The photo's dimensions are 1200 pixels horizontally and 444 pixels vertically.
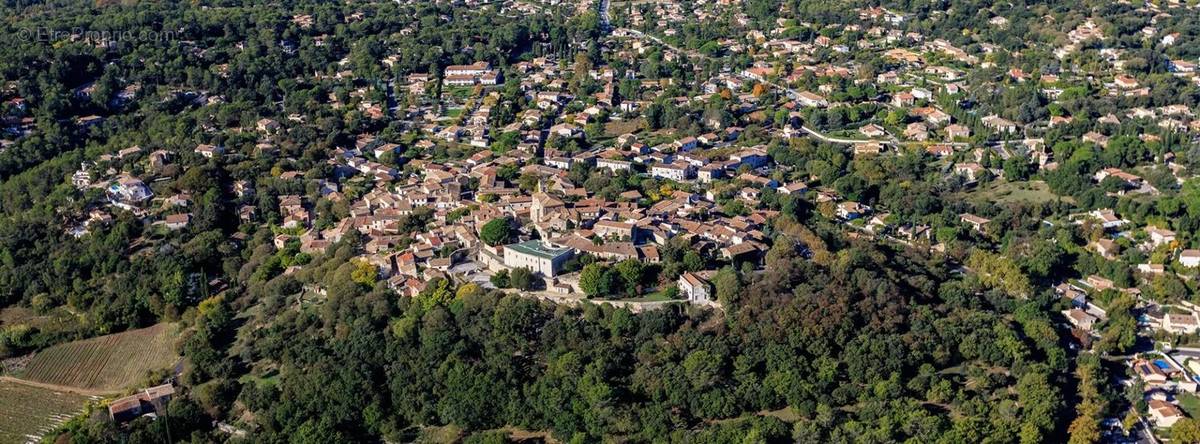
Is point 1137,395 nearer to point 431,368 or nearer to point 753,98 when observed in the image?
point 431,368

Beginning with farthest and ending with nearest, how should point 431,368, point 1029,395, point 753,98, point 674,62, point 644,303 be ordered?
1. point 674,62
2. point 753,98
3. point 644,303
4. point 431,368
5. point 1029,395

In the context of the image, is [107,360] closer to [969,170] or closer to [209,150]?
[209,150]

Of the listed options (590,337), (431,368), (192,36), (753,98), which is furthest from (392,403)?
(192,36)

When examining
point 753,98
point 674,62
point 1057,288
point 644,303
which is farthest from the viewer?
point 674,62

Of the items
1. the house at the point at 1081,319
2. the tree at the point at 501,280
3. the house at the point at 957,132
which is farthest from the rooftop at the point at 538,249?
the house at the point at 957,132

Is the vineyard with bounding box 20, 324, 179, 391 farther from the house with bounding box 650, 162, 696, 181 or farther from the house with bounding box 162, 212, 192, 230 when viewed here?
the house with bounding box 650, 162, 696, 181

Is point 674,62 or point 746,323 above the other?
point 746,323

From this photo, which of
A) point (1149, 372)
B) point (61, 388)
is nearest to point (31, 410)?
point (61, 388)
